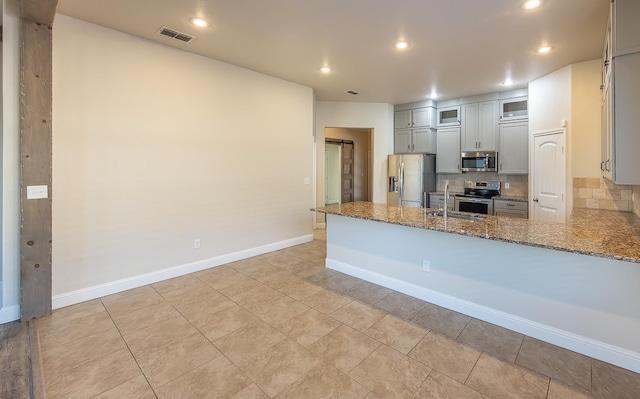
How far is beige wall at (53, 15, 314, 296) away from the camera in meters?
3.07

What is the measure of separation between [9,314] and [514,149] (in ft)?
23.1

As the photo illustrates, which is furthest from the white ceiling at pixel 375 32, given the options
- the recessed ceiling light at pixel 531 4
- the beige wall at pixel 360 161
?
the beige wall at pixel 360 161

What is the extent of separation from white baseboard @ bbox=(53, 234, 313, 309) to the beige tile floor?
0.11 m

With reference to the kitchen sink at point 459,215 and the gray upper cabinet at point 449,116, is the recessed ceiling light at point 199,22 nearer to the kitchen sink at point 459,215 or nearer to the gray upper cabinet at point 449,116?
the kitchen sink at point 459,215

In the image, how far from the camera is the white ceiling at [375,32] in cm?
278

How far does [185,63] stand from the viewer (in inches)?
151

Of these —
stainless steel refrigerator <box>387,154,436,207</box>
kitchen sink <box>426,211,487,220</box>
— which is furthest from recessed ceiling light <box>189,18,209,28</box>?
stainless steel refrigerator <box>387,154,436,207</box>

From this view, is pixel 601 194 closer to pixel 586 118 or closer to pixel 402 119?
pixel 586 118

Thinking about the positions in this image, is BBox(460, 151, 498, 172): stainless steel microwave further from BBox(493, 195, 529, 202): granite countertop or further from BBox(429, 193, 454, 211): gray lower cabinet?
BBox(429, 193, 454, 211): gray lower cabinet

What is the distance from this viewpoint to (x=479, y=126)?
19.2ft

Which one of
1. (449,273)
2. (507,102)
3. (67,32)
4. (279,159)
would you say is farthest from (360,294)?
(507,102)

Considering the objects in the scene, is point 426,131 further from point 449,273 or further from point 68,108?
point 68,108

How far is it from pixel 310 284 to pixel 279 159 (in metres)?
2.25

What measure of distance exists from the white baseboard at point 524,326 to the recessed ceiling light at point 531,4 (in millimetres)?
2713
